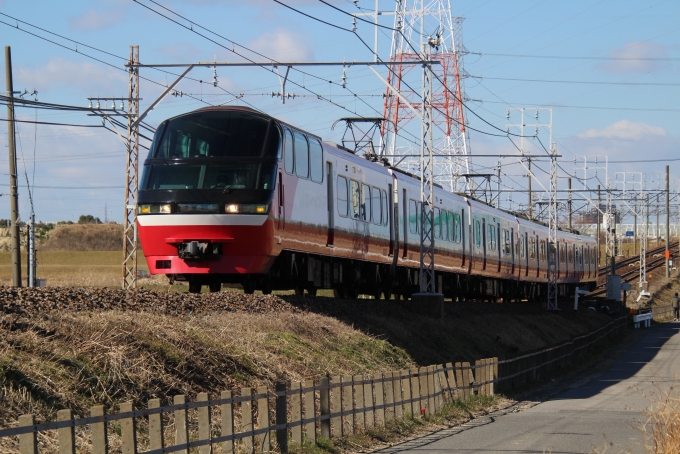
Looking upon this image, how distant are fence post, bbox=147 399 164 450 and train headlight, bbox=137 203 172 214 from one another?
8477 millimetres

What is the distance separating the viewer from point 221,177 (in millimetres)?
16969

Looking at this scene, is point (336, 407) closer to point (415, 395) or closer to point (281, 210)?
point (415, 395)

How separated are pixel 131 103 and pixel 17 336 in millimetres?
20244

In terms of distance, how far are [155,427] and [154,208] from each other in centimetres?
870

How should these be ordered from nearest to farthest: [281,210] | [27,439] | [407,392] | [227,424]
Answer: [27,439]
[227,424]
[407,392]
[281,210]

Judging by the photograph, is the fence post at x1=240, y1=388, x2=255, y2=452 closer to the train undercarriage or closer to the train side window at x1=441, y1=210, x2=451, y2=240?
the train undercarriage

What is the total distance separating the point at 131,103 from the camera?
97.9 ft

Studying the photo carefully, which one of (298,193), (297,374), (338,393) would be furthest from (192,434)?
(298,193)

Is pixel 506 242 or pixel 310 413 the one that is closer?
pixel 310 413

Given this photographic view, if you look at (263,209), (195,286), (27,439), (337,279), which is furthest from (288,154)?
(27,439)

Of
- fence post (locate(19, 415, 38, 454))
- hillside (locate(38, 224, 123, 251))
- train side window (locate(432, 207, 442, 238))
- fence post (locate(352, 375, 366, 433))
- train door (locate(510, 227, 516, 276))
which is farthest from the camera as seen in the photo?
hillside (locate(38, 224, 123, 251))

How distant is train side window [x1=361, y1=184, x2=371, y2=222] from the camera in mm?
22859

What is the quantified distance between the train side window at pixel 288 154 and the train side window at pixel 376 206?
5830 mm

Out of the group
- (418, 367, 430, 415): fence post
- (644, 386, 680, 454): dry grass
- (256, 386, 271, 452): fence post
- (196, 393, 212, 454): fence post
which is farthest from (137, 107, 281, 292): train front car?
(644, 386, 680, 454): dry grass
